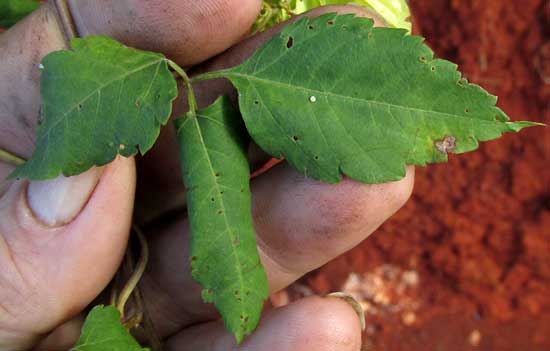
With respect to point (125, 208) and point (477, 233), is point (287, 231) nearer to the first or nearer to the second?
point (125, 208)

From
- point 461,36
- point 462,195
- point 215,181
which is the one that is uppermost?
point 215,181

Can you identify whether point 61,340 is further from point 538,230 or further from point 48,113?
point 538,230

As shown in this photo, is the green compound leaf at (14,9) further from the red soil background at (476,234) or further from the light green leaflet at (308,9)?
the red soil background at (476,234)

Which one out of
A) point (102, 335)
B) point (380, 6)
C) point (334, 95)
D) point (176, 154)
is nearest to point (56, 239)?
point (102, 335)

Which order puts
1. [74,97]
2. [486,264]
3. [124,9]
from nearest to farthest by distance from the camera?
1. [74,97]
2. [124,9]
3. [486,264]

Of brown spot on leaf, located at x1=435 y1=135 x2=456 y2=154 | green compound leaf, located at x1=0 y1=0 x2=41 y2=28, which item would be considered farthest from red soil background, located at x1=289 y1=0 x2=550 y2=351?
brown spot on leaf, located at x1=435 y1=135 x2=456 y2=154

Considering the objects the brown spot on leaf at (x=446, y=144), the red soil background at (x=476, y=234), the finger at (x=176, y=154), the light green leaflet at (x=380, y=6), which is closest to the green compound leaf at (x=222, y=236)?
the finger at (x=176, y=154)

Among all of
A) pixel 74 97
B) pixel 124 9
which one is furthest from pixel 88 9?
pixel 74 97
